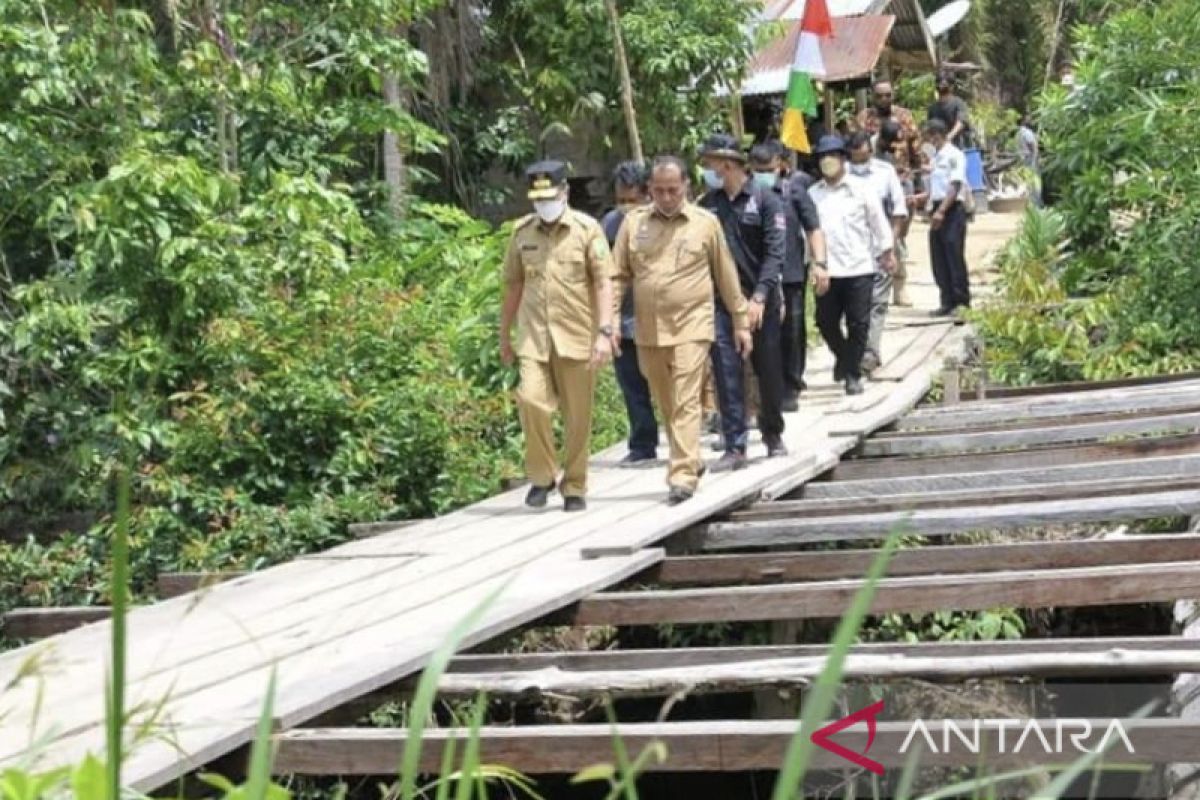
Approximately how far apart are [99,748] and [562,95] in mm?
12383

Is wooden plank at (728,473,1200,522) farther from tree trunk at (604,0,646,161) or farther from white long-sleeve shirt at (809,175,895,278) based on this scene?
tree trunk at (604,0,646,161)

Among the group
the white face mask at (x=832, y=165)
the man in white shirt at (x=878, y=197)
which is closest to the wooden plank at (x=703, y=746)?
the white face mask at (x=832, y=165)

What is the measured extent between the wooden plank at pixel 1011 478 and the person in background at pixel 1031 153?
7786mm


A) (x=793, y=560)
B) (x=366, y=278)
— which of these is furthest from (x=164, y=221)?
(x=793, y=560)

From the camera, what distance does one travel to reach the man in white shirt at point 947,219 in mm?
13945

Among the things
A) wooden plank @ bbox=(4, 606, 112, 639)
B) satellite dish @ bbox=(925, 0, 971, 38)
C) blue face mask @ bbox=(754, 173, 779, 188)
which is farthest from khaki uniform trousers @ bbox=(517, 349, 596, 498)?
satellite dish @ bbox=(925, 0, 971, 38)

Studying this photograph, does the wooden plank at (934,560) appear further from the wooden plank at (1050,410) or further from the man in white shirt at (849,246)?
the man in white shirt at (849,246)

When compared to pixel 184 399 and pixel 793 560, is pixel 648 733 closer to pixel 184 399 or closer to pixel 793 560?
pixel 793 560

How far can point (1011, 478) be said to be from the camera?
7.73 metres

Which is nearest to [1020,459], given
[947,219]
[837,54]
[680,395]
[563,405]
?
[680,395]

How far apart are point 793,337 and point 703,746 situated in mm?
6283

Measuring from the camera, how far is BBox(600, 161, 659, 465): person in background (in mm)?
9195

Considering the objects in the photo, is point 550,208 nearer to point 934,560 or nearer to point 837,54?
point 934,560

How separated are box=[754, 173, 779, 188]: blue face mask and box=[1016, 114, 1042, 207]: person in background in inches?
235
